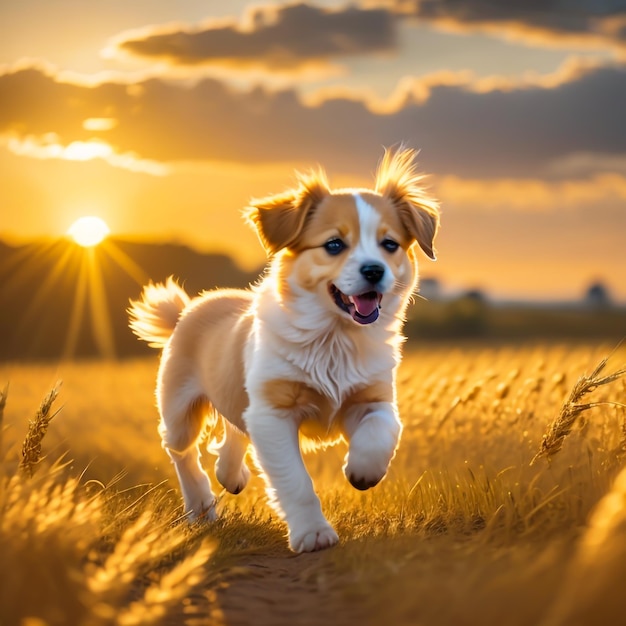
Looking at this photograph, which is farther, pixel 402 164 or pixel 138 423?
pixel 138 423

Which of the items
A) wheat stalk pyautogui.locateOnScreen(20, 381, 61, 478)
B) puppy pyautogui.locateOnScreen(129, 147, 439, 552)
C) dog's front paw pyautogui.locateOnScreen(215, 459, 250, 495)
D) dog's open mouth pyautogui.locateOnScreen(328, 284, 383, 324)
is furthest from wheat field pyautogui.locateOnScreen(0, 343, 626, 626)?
dog's open mouth pyautogui.locateOnScreen(328, 284, 383, 324)

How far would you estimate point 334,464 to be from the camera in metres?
8.40

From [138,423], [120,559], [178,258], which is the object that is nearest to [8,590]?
[120,559]

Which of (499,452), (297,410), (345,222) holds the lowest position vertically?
(499,452)

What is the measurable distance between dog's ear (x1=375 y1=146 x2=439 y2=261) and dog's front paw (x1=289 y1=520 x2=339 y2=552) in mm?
1964

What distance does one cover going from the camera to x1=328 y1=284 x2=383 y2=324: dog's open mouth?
527cm

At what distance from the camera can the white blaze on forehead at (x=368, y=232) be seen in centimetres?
520

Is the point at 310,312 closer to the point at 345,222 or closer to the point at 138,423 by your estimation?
the point at 345,222

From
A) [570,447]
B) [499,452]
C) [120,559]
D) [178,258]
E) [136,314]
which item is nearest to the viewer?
[120,559]

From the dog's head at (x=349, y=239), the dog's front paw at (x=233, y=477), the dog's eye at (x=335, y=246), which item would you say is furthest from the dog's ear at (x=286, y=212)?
the dog's front paw at (x=233, y=477)

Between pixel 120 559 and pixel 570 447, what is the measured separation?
3533 mm

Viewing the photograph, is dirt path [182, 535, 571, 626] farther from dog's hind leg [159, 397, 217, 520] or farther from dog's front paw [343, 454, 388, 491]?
dog's hind leg [159, 397, 217, 520]

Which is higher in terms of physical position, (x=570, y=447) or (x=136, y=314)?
(x=136, y=314)

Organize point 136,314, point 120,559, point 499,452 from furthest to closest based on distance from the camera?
point 136,314 → point 499,452 → point 120,559
